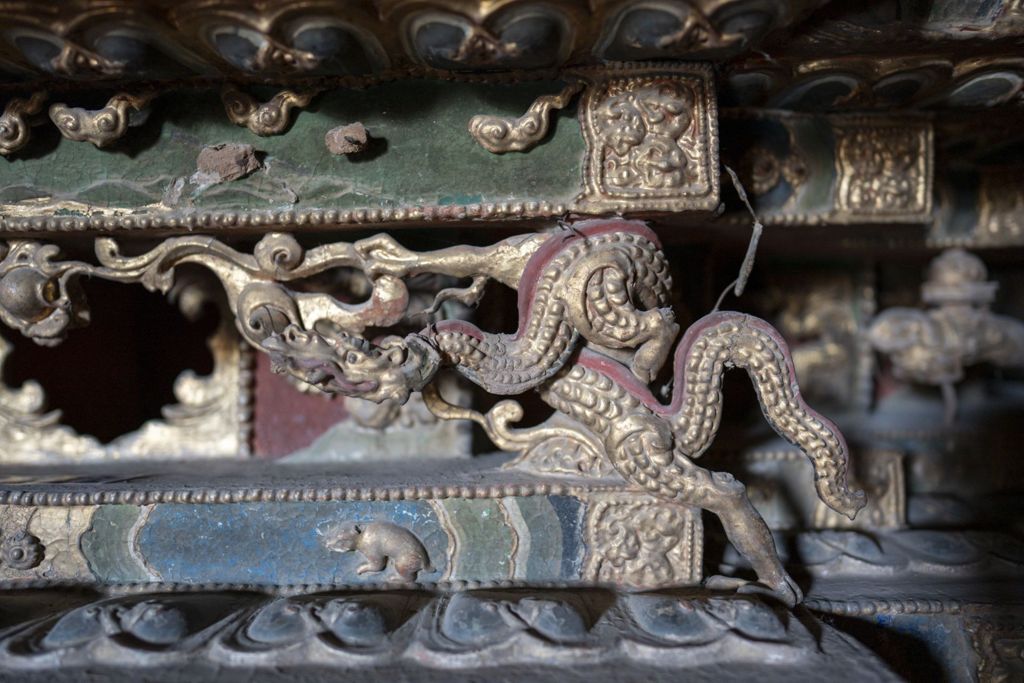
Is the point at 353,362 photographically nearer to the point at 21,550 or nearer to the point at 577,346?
the point at 577,346

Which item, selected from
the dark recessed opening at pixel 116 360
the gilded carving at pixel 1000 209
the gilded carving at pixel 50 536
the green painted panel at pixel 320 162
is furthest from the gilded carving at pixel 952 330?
the gilded carving at pixel 50 536

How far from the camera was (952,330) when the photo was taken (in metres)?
2.57

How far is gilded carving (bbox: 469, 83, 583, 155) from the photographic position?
5.63 ft

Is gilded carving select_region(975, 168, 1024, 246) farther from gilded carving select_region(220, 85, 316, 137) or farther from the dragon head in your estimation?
gilded carving select_region(220, 85, 316, 137)

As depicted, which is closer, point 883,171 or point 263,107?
point 263,107

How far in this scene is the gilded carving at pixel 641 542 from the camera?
69.7 inches

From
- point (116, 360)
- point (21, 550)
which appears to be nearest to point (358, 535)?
point (21, 550)

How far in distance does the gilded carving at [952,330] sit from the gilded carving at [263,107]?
2.01 metres

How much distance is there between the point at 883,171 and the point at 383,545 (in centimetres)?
166

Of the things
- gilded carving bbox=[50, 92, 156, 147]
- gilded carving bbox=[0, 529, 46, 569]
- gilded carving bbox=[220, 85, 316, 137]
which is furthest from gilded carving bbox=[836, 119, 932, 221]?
gilded carving bbox=[0, 529, 46, 569]

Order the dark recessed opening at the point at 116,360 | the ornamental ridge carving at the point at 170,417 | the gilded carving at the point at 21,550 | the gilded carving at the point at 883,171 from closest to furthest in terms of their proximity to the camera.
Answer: the gilded carving at the point at 21,550, the gilded carving at the point at 883,171, the ornamental ridge carving at the point at 170,417, the dark recessed opening at the point at 116,360

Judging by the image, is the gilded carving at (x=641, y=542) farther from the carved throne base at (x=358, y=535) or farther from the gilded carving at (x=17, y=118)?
the gilded carving at (x=17, y=118)

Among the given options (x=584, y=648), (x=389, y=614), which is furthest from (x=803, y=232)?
(x=389, y=614)

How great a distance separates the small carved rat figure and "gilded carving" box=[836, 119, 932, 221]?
1.45 m
